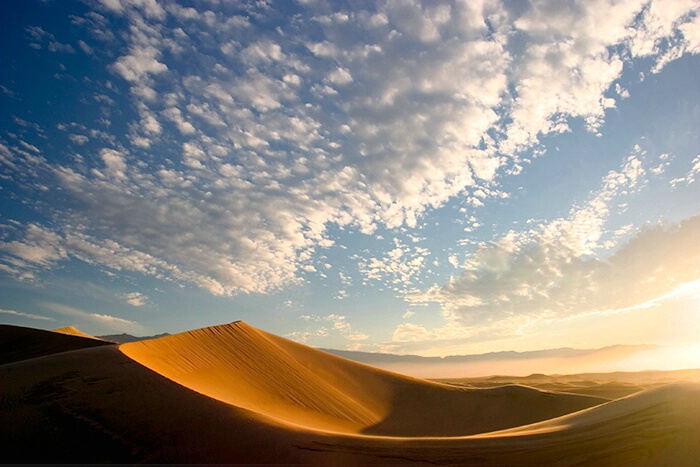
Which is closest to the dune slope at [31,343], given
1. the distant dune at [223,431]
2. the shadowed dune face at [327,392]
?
the shadowed dune face at [327,392]

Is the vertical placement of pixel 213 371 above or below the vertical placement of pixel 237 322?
below

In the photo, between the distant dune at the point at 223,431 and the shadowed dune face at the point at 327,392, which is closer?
the distant dune at the point at 223,431

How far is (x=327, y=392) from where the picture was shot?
1348cm

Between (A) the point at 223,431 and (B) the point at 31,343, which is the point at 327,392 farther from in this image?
(B) the point at 31,343

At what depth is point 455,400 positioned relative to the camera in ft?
49.1

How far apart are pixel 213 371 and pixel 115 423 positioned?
20.7 feet

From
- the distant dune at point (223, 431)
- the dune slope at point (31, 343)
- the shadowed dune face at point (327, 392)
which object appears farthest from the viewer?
the dune slope at point (31, 343)

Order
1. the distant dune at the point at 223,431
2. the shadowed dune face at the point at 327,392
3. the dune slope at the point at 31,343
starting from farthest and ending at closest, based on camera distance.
→ the dune slope at the point at 31,343 < the shadowed dune face at the point at 327,392 < the distant dune at the point at 223,431

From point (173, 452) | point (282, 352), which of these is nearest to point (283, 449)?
point (173, 452)

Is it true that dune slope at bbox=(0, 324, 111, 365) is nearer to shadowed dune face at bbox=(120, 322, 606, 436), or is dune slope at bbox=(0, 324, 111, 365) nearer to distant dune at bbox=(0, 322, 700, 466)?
shadowed dune face at bbox=(120, 322, 606, 436)

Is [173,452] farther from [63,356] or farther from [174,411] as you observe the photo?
[63,356]

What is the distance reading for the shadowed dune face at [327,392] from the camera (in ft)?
35.6

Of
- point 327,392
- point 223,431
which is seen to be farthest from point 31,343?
point 223,431

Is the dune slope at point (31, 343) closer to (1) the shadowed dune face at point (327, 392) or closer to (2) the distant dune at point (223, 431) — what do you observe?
(1) the shadowed dune face at point (327, 392)
